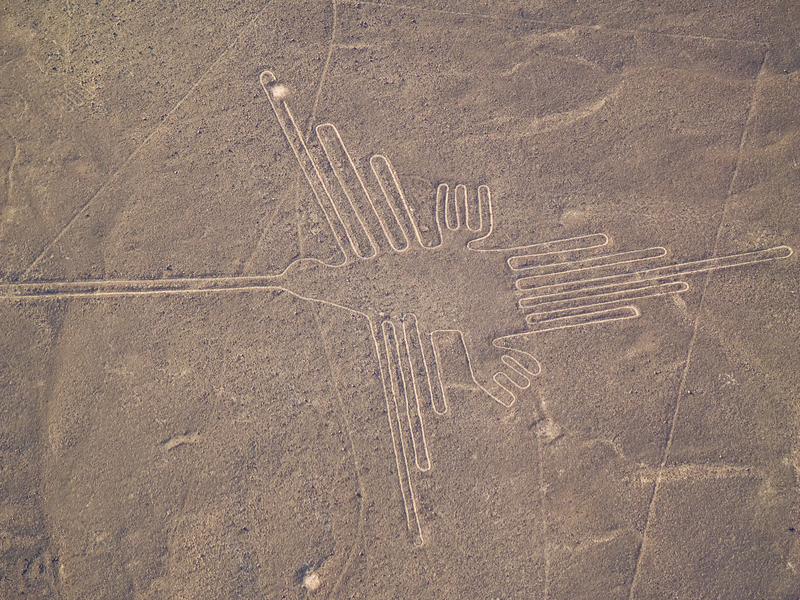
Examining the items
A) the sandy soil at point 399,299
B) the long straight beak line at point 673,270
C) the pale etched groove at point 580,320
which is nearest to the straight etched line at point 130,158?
the sandy soil at point 399,299

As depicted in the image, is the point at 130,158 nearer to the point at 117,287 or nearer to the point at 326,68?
the point at 117,287

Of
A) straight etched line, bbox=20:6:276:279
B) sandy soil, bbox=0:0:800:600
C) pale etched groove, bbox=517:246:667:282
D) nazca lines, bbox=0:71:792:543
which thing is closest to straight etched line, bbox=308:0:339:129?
sandy soil, bbox=0:0:800:600

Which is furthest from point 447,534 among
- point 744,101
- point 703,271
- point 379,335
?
point 744,101

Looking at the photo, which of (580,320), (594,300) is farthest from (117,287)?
(594,300)

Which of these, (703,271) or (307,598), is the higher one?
(703,271)

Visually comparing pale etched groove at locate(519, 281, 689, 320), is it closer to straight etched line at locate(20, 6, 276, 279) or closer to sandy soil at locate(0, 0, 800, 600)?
sandy soil at locate(0, 0, 800, 600)

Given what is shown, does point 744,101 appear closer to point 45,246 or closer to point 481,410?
point 481,410
